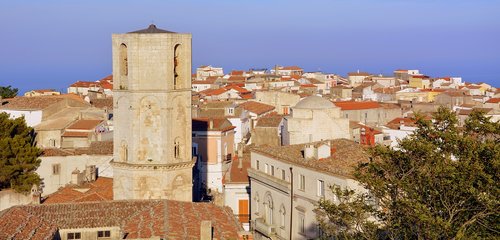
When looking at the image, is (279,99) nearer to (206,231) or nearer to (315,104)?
(315,104)

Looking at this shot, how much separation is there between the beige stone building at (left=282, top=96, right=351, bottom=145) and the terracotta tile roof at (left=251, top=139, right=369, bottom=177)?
1000 cm

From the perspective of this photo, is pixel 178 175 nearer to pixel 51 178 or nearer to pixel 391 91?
pixel 51 178

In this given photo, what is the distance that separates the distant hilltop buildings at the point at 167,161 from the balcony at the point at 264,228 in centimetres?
5

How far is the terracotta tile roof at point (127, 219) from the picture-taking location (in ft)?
70.0

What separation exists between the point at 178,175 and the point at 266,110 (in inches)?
1432

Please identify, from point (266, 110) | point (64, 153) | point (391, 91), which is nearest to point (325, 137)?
point (64, 153)

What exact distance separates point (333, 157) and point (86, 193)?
9.83m

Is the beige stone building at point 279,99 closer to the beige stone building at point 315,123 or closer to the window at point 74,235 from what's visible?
the beige stone building at point 315,123

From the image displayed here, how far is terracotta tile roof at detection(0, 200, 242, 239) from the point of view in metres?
21.3

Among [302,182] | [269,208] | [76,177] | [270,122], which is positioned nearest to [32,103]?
[270,122]

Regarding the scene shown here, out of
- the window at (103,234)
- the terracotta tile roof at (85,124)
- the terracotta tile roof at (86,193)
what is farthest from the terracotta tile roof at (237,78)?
the window at (103,234)

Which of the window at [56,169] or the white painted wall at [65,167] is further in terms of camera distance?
the window at [56,169]

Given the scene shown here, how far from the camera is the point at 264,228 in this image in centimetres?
3684

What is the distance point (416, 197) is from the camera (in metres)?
19.6
